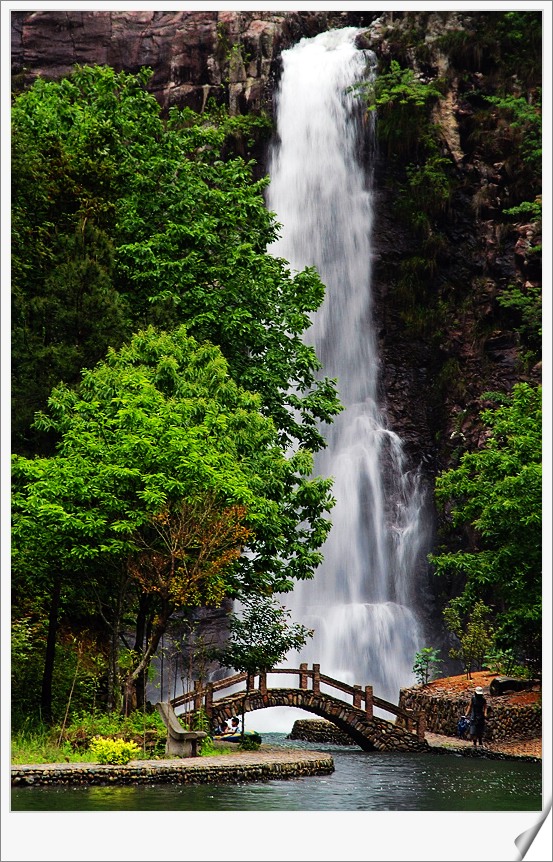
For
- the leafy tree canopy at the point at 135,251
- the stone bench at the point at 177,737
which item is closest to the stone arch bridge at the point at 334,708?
the stone bench at the point at 177,737

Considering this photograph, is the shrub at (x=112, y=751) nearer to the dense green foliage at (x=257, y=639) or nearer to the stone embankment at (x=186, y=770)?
the stone embankment at (x=186, y=770)

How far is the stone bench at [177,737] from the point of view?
1076 centimetres

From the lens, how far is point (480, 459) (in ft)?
45.4

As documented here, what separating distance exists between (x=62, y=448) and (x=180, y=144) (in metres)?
6.32

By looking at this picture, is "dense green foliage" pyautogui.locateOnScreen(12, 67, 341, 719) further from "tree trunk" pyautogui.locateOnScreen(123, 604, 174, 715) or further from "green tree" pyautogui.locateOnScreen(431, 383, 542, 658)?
"green tree" pyautogui.locateOnScreen(431, 383, 542, 658)

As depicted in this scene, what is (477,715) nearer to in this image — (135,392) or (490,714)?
(490,714)

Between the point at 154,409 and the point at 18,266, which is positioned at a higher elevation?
the point at 18,266

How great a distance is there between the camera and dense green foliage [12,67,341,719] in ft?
36.3

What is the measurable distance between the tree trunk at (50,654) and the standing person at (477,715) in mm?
4970

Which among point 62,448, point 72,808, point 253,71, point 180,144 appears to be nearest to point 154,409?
point 62,448

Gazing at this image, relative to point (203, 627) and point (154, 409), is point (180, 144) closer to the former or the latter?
point (154, 409)

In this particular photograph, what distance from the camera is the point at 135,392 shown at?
11.8 metres

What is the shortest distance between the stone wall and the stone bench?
11.2 feet

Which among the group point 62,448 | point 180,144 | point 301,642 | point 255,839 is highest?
point 180,144
